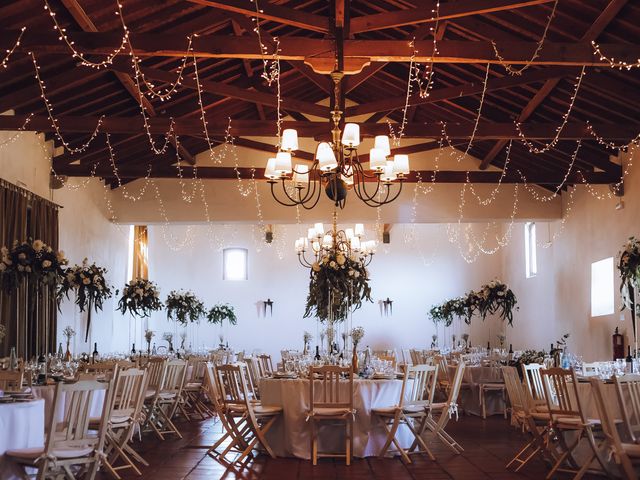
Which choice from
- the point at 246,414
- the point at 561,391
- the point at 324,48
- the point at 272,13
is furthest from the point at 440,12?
the point at 246,414

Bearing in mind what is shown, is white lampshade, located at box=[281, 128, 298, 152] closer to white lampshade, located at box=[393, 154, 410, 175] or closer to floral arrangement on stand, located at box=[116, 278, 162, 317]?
white lampshade, located at box=[393, 154, 410, 175]

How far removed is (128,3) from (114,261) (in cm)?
748

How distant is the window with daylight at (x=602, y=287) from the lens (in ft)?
38.4

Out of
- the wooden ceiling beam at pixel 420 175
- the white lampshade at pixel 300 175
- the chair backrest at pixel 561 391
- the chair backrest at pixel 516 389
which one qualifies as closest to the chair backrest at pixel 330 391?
the chair backrest at pixel 516 389

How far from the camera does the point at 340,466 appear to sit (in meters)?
6.37

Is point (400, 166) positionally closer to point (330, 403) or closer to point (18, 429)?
point (330, 403)

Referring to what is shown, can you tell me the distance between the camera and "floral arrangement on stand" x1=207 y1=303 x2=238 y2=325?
17141 mm

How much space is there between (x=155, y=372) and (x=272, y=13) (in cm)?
401

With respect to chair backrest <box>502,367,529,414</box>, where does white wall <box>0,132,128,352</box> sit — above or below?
above

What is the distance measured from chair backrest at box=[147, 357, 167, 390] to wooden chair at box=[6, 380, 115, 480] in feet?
9.38

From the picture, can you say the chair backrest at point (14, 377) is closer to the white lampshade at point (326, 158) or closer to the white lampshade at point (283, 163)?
the white lampshade at point (283, 163)

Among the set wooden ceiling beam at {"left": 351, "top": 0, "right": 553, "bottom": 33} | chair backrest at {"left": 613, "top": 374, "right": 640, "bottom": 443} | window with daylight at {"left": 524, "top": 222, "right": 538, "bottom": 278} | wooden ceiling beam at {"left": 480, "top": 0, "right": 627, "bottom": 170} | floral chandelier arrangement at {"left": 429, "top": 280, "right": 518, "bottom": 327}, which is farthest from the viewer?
window with daylight at {"left": 524, "top": 222, "right": 538, "bottom": 278}

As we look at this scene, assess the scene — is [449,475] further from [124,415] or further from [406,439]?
[124,415]

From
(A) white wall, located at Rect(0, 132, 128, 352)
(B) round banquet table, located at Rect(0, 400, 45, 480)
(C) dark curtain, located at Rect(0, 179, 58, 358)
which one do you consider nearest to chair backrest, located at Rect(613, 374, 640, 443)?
(B) round banquet table, located at Rect(0, 400, 45, 480)
